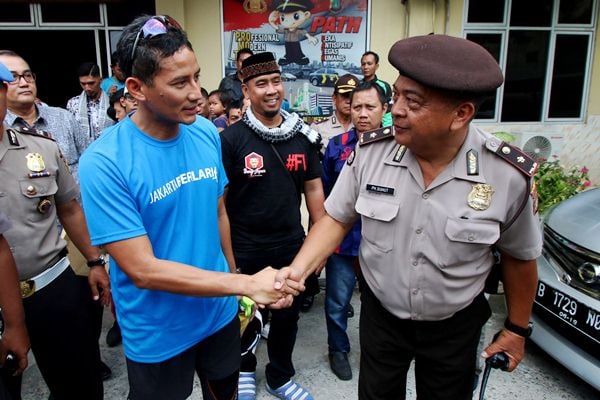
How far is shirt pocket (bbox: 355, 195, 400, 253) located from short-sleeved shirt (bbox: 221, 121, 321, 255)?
898mm

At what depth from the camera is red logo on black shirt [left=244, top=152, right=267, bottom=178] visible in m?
2.70

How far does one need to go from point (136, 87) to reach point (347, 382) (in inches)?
87.7

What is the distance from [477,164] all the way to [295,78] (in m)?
6.04

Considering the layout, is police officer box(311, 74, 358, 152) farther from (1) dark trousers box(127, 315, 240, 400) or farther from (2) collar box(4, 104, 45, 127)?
(1) dark trousers box(127, 315, 240, 400)

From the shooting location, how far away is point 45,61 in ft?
28.4

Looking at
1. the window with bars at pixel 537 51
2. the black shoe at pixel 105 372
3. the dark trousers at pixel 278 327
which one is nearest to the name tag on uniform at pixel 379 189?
the dark trousers at pixel 278 327

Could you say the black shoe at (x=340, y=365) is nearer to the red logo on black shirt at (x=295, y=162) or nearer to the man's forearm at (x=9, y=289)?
the red logo on black shirt at (x=295, y=162)

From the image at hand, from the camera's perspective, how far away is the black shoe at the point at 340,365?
3.07 m

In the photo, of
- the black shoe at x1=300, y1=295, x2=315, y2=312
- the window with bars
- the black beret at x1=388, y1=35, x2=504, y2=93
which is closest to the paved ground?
the black shoe at x1=300, y1=295, x2=315, y2=312

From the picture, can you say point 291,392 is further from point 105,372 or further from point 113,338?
point 113,338

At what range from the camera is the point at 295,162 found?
281cm

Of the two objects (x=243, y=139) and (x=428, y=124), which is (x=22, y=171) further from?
(x=428, y=124)

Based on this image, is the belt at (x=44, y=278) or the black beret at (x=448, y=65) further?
the belt at (x=44, y=278)

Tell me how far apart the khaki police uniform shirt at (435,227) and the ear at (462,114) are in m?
0.13
